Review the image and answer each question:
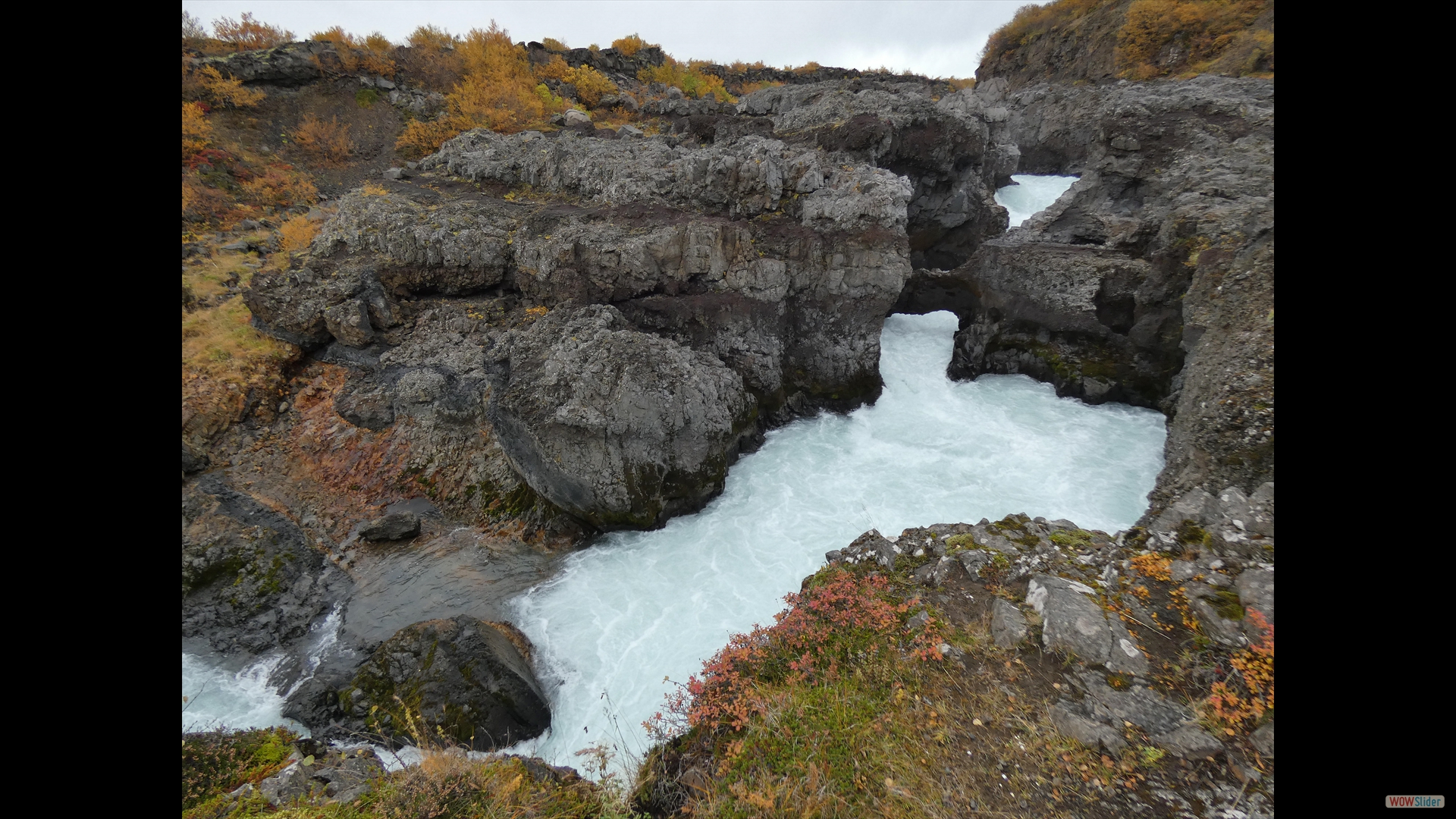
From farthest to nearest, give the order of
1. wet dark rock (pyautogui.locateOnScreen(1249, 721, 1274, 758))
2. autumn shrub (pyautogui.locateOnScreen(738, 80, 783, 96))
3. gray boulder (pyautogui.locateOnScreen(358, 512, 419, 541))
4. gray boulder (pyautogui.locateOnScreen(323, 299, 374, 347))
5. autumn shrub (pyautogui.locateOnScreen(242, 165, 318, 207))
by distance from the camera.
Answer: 1. autumn shrub (pyautogui.locateOnScreen(738, 80, 783, 96))
2. autumn shrub (pyautogui.locateOnScreen(242, 165, 318, 207))
3. gray boulder (pyautogui.locateOnScreen(323, 299, 374, 347))
4. gray boulder (pyautogui.locateOnScreen(358, 512, 419, 541))
5. wet dark rock (pyautogui.locateOnScreen(1249, 721, 1274, 758))

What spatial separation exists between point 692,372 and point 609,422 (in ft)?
8.40

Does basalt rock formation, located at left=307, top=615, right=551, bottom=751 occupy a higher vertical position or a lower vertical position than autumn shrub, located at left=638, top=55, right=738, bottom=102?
lower

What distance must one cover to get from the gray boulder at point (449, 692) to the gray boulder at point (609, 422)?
13.0ft

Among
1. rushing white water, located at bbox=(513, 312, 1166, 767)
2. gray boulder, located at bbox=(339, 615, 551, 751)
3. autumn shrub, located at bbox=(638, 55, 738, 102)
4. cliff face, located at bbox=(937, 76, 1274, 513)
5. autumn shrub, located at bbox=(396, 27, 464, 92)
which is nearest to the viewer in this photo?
gray boulder, located at bbox=(339, 615, 551, 751)

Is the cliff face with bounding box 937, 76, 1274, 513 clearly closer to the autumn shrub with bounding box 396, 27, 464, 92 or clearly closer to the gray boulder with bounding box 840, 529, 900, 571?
the gray boulder with bounding box 840, 529, 900, 571

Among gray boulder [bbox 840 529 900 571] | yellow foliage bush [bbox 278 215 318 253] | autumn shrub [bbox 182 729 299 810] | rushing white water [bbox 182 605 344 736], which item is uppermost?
yellow foliage bush [bbox 278 215 318 253]

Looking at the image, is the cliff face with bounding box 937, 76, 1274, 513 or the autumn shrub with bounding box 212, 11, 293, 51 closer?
the cliff face with bounding box 937, 76, 1274, 513

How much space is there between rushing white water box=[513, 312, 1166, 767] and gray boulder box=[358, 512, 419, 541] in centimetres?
365

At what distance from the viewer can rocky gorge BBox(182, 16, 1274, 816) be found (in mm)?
6598

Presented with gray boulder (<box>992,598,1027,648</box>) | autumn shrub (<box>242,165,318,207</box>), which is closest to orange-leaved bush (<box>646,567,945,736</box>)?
gray boulder (<box>992,598,1027,648</box>)

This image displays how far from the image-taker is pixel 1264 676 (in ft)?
14.8

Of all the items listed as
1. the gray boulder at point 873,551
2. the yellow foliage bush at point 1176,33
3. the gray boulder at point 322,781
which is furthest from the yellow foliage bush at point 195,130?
the yellow foliage bush at point 1176,33

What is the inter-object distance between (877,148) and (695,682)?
1882 cm
